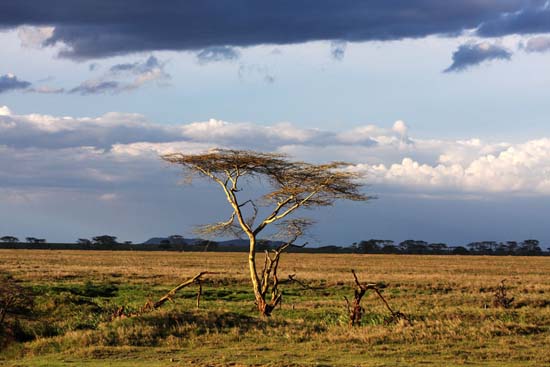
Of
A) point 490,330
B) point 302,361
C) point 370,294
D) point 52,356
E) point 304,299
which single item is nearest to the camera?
point 302,361

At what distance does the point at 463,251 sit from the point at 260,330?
154 meters

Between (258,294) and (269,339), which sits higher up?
(258,294)

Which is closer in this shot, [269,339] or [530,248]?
[269,339]

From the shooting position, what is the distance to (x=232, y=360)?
1448 centimetres

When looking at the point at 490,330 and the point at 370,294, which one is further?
the point at 370,294

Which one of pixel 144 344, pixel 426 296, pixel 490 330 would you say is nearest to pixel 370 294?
pixel 426 296

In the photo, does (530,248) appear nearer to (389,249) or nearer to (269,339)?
(389,249)

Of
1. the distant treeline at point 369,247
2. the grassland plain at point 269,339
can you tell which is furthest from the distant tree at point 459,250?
the grassland plain at point 269,339

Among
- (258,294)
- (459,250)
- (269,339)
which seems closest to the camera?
(269,339)

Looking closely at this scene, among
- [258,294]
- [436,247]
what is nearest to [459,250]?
[436,247]

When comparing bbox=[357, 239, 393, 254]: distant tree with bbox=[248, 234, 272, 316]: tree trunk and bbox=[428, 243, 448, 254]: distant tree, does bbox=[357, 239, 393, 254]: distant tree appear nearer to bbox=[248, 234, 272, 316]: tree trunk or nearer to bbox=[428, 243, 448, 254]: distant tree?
bbox=[428, 243, 448, 254]: distant tree

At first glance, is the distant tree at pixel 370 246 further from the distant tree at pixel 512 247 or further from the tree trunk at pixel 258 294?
the tree trunk at pixel 258 294

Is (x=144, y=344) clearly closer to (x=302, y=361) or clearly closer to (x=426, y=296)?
(x=302, y=361)

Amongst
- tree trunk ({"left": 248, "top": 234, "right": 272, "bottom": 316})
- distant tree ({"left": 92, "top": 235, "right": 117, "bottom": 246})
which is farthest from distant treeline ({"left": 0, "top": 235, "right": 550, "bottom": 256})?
tree trunk ({"left": 248, "top": 234, "right": 272, "bottom": 316})
